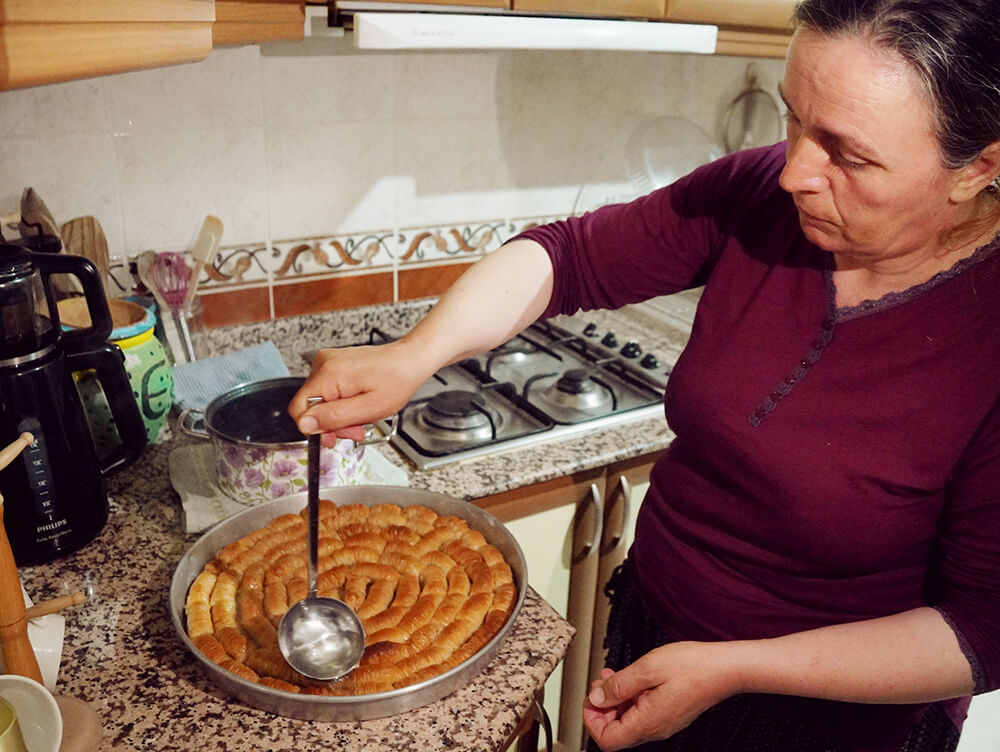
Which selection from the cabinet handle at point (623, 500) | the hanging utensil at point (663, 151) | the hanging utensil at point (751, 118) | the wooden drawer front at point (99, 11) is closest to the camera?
the wooden drawer front at point (99, 11)

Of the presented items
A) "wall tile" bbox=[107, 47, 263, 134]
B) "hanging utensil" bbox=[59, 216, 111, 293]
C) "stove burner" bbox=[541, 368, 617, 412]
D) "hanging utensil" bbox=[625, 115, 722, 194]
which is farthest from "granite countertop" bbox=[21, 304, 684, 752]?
"hanging utensil" bbox=[625, 115, 722, 194]

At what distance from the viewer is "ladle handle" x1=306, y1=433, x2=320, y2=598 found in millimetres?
901

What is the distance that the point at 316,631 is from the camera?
89 cm

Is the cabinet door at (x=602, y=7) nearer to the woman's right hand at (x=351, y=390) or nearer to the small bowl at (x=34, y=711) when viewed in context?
the woman's right hand at (x=351, y=390)

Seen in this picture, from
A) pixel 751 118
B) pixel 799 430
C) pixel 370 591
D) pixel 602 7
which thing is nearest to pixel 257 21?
pixel 602 7

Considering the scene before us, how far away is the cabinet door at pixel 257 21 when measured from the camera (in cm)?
113

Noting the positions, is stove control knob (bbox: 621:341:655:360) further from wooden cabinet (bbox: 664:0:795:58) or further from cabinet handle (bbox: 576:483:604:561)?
wooden cabinet (bbox: 664:0:795:58)

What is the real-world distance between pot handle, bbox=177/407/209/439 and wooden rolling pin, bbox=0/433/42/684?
370 millimetres

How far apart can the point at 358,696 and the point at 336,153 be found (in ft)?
3.87

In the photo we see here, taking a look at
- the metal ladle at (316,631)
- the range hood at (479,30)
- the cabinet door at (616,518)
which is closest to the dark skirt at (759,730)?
the cabinet door at (616,518)

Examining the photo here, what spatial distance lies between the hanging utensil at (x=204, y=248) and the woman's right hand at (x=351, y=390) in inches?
27.8

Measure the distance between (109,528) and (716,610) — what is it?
814mm

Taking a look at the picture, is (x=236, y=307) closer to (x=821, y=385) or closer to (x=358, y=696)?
(x=358, y=696)

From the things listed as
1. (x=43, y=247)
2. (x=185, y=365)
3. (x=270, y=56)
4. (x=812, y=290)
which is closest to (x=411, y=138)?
(x=270, y=56)
